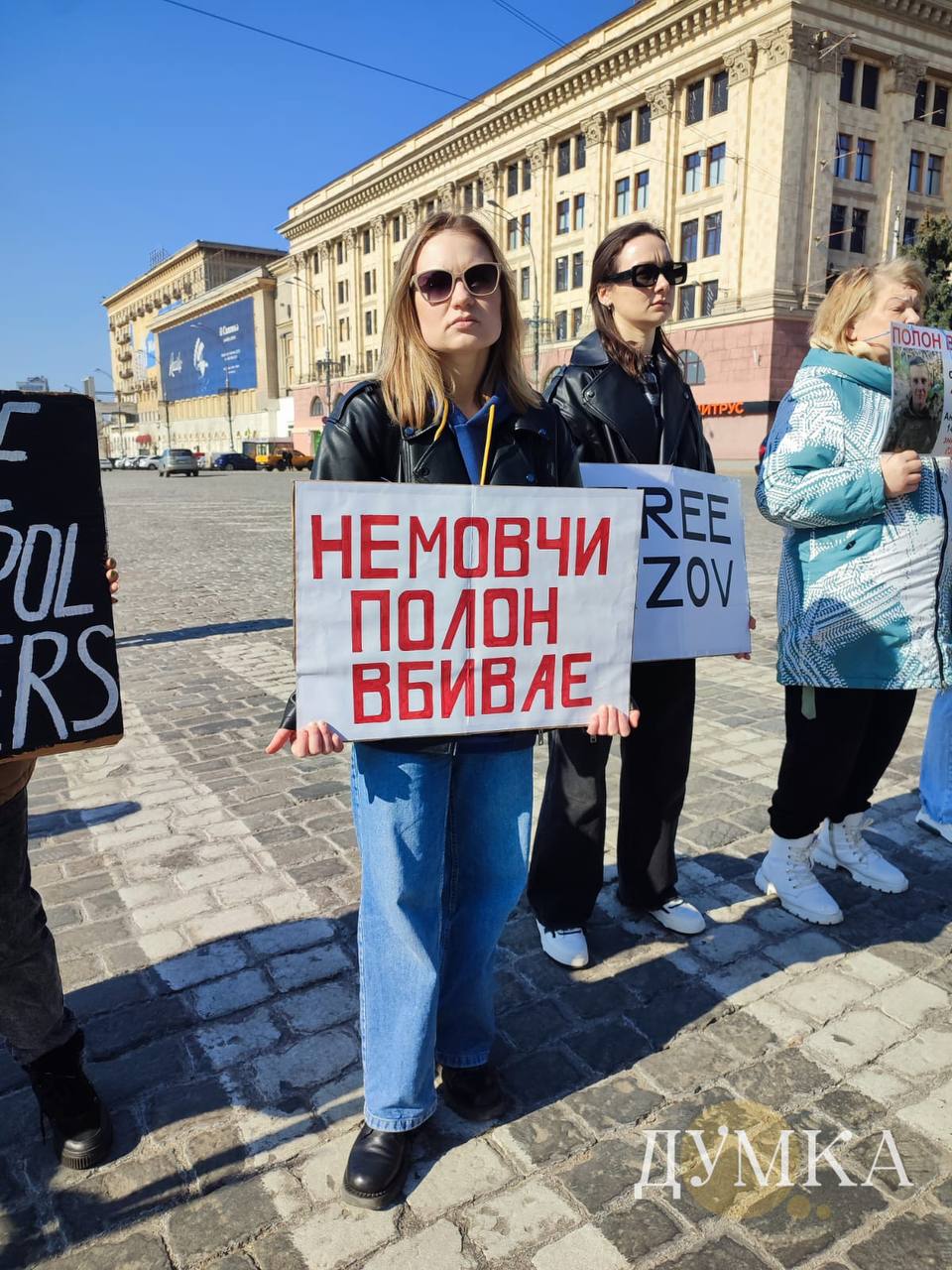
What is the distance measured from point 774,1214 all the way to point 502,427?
6.29ft

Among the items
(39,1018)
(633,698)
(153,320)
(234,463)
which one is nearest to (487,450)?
(633,698)

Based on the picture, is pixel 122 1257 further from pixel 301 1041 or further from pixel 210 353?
pixel 210 353

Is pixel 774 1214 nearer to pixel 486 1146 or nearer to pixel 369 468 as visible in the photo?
pixel 486 1146

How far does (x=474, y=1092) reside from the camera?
234 cm

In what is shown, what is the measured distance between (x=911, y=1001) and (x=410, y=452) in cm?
233

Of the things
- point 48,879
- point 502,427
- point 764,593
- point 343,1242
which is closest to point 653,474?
point 502,427

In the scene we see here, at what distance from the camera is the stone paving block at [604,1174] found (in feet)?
6.83

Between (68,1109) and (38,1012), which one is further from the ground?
(38,1012)

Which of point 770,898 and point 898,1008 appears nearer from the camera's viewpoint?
point 898,1008

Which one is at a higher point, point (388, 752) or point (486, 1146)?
point (388, 752)

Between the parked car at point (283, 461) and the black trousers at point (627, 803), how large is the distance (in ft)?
189

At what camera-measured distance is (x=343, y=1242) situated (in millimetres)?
1955

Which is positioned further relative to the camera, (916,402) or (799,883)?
(799,883)

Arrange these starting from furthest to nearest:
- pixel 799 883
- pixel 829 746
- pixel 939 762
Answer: pixel 939 762 < pixel 799 883 < pixel 829 746
